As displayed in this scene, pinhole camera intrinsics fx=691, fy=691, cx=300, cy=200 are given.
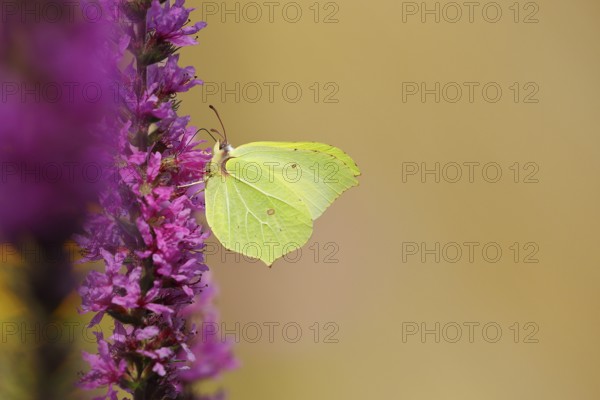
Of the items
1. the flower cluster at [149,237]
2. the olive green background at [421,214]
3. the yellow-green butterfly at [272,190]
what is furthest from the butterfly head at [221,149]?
the olive green background at [421,214]

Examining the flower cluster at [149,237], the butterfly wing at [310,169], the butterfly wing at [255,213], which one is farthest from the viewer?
the butterfly wing at [310,169]

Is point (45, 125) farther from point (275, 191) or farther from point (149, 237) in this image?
point (275, 191)

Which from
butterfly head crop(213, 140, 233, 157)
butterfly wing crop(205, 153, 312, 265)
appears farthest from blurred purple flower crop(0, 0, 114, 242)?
butterfly head crop(213, 140, 233, 157)

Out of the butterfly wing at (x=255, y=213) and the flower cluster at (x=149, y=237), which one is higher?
the butterfly wing at (x=255, y=213)

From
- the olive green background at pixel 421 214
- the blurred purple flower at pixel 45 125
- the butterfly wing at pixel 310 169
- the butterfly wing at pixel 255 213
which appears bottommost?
the blurred purple flower at pixel 45 125

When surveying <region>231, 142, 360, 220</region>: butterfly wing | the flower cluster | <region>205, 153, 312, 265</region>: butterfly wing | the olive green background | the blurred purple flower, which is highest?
the olive green background

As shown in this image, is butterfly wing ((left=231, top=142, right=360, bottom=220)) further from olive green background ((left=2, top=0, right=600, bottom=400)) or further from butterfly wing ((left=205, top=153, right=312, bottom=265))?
olive green background ((left=2, top=0, right=600, bottom=400))

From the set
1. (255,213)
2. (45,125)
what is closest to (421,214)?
(255,213)

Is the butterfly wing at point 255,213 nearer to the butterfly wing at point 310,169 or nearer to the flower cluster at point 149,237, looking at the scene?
the butterfly wing at point 310,169
